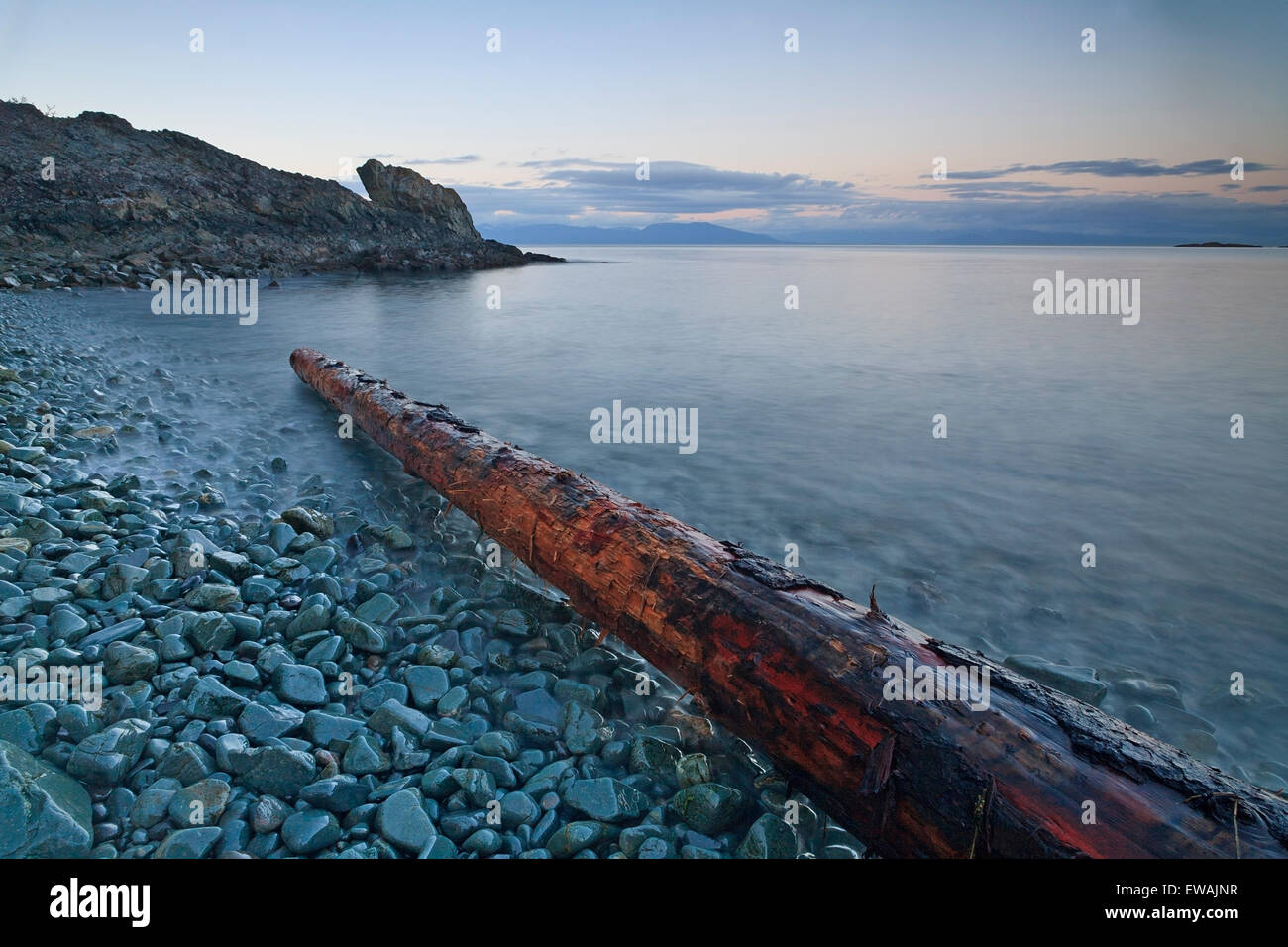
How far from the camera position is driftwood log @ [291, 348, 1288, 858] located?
2016 mm

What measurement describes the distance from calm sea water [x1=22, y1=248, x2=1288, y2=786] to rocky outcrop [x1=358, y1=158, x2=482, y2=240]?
46.8 metres

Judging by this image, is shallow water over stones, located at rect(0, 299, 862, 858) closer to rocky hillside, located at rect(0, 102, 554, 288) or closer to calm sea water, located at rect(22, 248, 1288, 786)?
calm sea water, located at rect(22, 248, 1288, 786)

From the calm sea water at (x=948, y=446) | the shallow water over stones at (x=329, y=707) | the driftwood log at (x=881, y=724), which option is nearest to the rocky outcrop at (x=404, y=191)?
the calm sea water at (x=948, y=446)

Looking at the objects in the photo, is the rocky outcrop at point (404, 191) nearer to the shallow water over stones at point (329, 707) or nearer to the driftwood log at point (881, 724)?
the shallow water over stones at point (329, 707)

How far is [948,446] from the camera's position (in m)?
8.50

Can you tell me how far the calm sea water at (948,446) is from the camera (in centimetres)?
446

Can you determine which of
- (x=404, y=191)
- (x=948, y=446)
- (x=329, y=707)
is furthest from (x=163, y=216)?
(x=329, y=707)

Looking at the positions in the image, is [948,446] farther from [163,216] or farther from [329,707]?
[163,216]

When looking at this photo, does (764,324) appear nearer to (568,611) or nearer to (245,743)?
(568,611)

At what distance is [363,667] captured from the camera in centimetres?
351

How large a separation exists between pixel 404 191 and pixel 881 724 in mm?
71691

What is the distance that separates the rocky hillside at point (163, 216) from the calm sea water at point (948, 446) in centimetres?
795

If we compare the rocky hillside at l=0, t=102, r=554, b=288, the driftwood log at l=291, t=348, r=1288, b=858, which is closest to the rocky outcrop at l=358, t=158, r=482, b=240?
the rocky hillside at l=0, t=102, r=554, b=288
